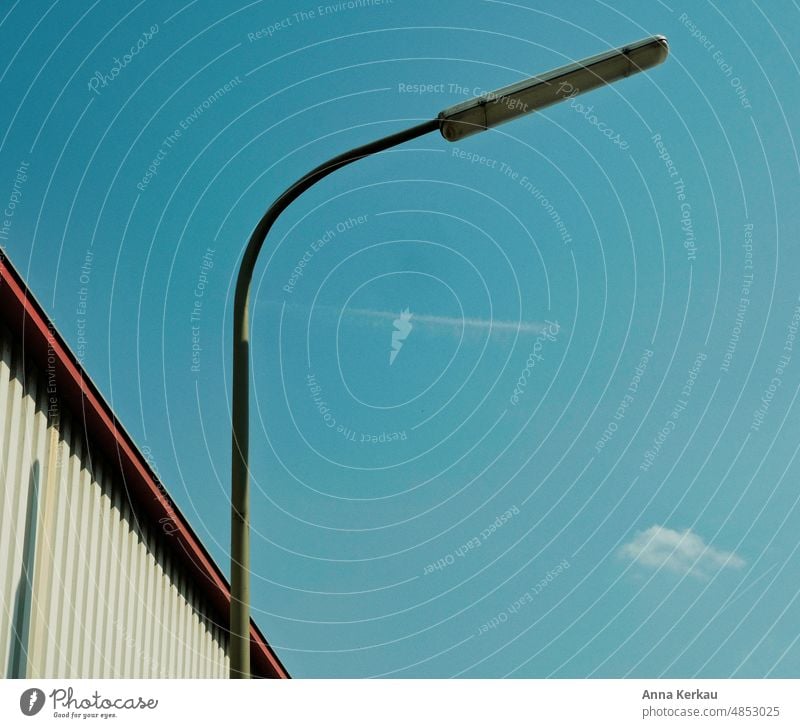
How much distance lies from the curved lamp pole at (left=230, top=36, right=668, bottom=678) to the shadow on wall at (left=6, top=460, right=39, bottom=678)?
4170 millimetres

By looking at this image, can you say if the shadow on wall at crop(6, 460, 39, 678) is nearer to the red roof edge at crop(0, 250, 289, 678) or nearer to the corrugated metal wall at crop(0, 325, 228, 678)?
the corrugated metal wall at crop(0, 325, 228, 678)

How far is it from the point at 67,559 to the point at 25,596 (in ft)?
3.51

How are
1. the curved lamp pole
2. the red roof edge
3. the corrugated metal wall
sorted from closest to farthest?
the curved lamp pole, the red roof edge, the corrugated metal wall

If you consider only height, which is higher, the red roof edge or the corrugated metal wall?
the red roof edge

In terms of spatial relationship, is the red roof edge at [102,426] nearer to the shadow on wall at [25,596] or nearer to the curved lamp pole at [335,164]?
the shadow on wall at [25,596]

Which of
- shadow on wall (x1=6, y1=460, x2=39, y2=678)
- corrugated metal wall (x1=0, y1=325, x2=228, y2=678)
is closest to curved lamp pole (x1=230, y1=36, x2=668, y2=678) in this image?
corrugated metal wall (x1=0, y1=325, x2=228, y2=678)

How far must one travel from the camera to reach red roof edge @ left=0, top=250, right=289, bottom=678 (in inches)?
437

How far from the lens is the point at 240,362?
346 inches

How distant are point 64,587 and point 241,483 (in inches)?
206

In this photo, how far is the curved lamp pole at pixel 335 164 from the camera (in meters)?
8.15
